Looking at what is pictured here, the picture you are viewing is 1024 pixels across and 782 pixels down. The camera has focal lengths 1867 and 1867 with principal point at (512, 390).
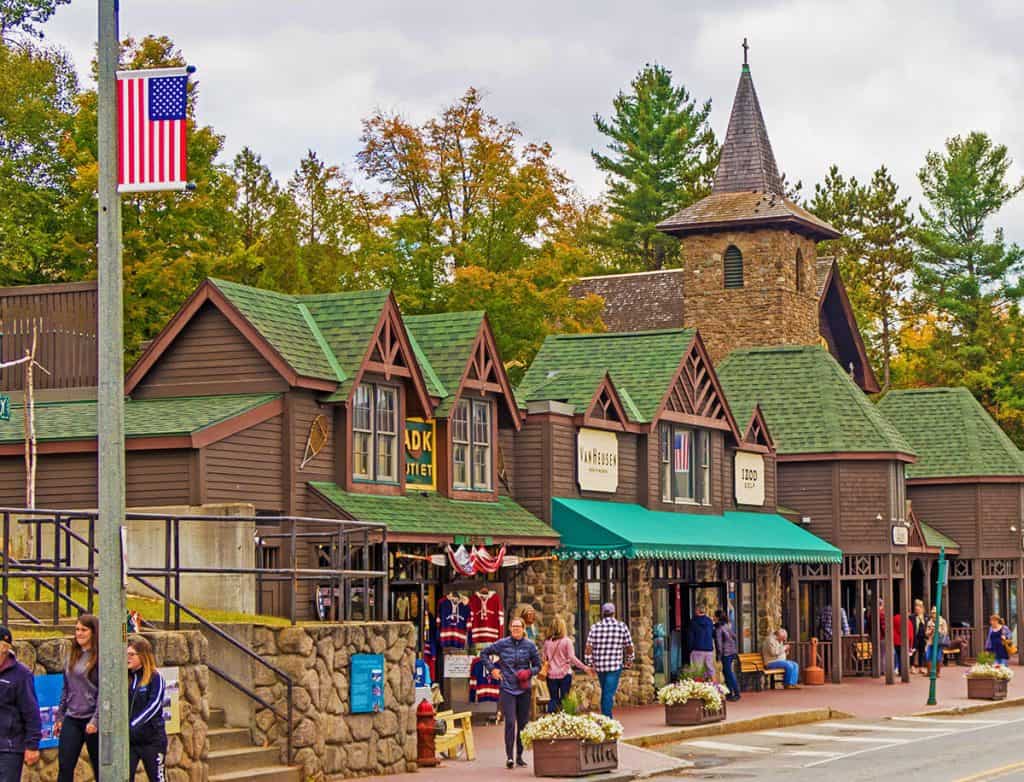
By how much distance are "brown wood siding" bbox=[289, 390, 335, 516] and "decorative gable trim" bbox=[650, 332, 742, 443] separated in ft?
31.0

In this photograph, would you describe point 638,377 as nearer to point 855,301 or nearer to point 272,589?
point 272,589

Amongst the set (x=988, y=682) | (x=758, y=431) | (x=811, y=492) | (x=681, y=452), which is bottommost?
(x=988, y=682)

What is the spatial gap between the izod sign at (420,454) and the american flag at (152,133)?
50.3ft

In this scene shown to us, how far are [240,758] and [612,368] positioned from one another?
18.6 metres

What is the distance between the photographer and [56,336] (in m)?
28.3

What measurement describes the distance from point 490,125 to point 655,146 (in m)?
37.5

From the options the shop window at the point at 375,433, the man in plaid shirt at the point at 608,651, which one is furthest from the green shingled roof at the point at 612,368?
the man in plaid shirt at the point at 608,651

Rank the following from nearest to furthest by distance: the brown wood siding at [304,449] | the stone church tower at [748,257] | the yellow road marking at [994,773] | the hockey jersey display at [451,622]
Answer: the yellow road marking at [994,773] < the brown wood siding at [304,449] < the hockey jersey display at [451,622] < the stone church tower at [748,257]

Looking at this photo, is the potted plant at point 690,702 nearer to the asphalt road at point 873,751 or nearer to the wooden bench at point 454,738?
the asphalt road at point 873,751

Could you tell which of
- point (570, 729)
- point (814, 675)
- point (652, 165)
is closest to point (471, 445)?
point (570, 729)

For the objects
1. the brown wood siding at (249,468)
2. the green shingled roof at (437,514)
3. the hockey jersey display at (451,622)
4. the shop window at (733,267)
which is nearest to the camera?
the brown wood siding at (249,468)

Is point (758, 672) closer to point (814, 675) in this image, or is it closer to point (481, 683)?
point (814, 675)

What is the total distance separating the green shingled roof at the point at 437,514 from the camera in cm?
2650

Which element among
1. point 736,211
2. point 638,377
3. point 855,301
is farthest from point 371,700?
point 855,301
